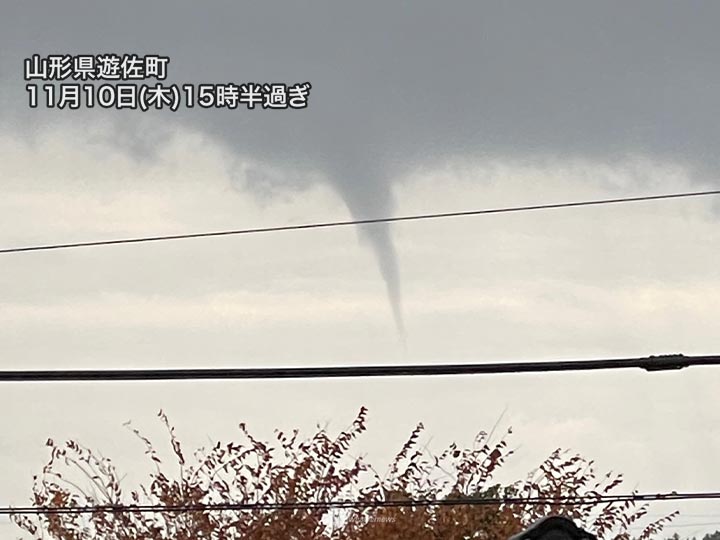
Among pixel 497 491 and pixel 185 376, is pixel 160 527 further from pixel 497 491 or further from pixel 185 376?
pixel 185 376

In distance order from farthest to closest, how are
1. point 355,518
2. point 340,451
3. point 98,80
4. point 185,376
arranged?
point 340,451, point 355,518, point 98,80, point 185,376

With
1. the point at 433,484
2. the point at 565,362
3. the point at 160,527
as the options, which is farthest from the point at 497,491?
the point at 565,362

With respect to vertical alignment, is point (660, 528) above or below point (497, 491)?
below

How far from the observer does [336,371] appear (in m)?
9.20

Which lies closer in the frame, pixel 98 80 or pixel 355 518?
pixel 98 80

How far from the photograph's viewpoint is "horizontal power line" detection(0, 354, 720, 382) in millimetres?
9219

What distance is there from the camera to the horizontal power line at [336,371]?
9219 mm

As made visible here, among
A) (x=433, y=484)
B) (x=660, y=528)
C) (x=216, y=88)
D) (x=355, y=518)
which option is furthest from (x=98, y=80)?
(x=660, y=528)

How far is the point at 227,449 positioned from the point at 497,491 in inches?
264

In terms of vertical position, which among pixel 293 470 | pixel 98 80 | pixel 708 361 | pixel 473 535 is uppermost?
pixel 98 80

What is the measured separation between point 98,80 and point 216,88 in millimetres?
1498

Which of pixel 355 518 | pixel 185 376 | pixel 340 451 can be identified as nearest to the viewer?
pixel 185 376

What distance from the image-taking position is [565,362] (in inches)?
375

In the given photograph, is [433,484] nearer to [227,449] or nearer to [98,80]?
[227,449]
